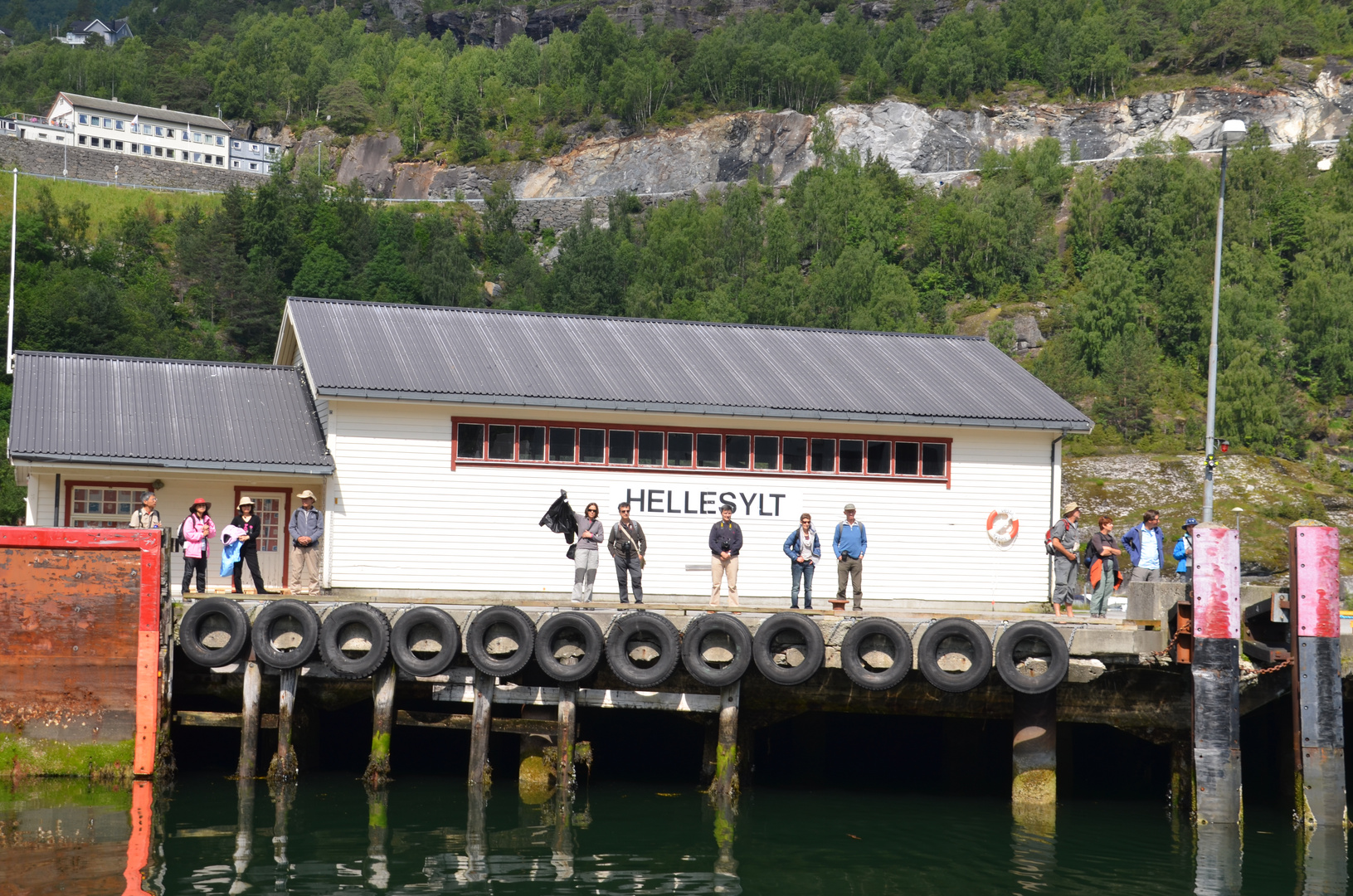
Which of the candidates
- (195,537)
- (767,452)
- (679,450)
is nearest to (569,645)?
(195,537)

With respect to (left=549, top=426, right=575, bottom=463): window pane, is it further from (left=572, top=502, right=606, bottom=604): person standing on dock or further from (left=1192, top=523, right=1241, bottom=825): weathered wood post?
(left=1192, top=523, right=1241, bottom=825): weathered wood post

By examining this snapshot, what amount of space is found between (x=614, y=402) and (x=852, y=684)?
756 cm

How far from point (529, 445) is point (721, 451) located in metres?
3.31

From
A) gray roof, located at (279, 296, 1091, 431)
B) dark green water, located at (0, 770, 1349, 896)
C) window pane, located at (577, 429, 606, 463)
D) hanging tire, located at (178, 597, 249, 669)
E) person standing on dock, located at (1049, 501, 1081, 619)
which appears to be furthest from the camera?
window pane, located at (577, 429, 606, 463)

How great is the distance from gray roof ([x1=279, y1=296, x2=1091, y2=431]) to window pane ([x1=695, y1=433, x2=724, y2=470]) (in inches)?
26.0

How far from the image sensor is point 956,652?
16.1 metres

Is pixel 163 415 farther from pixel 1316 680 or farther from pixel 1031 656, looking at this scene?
pixel 1316 680

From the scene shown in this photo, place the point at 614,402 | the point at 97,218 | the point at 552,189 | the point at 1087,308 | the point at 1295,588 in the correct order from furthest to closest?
the point at 552,189, the point at 97,218, the point at 1087,308, the point at 614,402, the point at 1295,588

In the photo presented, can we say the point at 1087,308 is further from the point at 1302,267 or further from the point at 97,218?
the point at 97,218

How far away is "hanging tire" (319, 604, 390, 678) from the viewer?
52.8 feet

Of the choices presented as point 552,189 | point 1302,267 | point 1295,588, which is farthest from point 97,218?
point 1295,588

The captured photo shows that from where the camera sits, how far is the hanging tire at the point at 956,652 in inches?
623

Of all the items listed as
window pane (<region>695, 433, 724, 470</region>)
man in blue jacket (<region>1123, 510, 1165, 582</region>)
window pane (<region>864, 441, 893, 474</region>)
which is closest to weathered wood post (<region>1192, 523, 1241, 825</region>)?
man in blue jacket (<region>1123, 510, 1165, 582</region>)

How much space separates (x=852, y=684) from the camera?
16516 mm
